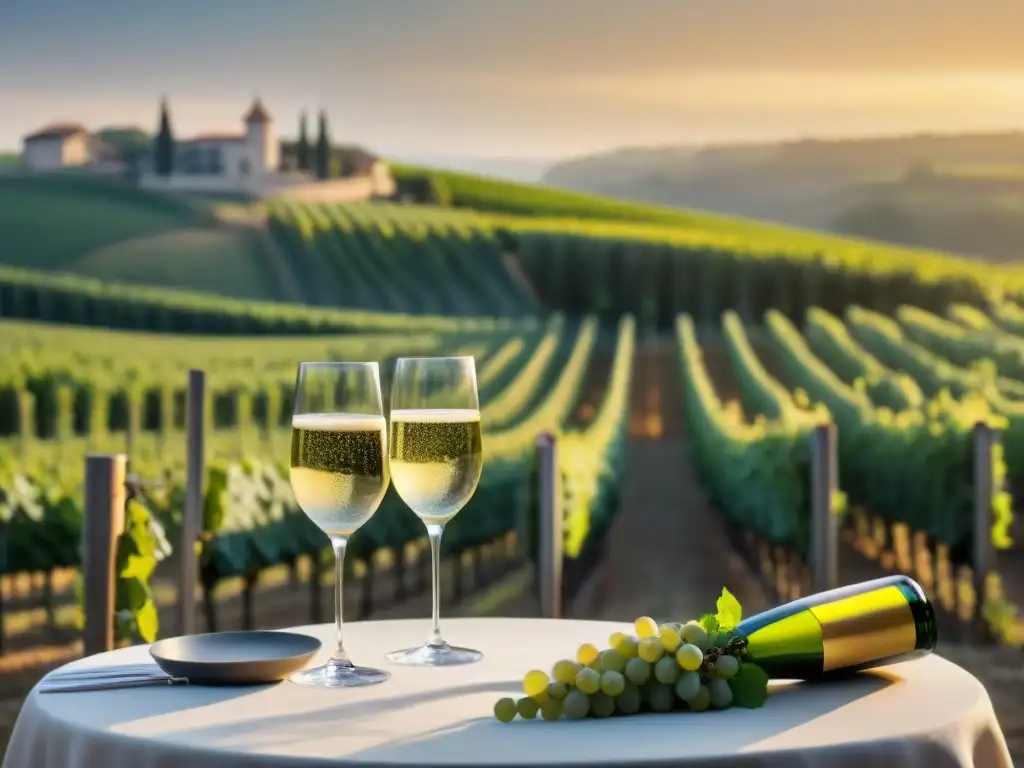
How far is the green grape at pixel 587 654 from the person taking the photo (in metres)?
1.45

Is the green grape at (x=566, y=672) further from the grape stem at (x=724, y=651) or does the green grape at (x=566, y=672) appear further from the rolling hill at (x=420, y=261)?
the rolling hill at (x=420, y=261)

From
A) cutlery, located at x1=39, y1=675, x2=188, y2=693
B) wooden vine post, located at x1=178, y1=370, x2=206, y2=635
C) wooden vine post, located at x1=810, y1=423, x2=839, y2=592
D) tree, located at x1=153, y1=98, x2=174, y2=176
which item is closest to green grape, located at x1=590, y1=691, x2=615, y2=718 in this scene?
cutlery, located at x1=39, y1=675, x2=188, y2=693

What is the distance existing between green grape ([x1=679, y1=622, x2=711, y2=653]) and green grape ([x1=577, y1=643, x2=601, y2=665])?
9 cm

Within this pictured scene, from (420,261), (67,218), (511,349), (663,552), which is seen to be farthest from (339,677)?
(420,261)

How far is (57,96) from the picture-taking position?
56.4 ft

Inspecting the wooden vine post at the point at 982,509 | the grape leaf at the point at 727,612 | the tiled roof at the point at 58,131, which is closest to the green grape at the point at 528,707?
the grape leaf at the point at 727,612

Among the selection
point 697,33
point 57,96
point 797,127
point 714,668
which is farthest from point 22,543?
point 797,127

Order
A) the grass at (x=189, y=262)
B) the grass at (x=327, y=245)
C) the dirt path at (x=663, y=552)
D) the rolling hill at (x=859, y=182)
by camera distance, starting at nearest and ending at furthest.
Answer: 1. the dirt path at (x=663, y=552)
2. the rolling hill at (x=859, y=182)
3. the grass at (x=189, y=262)
4. the grass at (x=327, y=245)

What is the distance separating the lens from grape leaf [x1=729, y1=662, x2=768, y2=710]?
1497mm

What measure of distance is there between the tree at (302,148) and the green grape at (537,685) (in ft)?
58.6

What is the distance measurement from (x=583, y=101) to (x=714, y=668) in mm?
17660

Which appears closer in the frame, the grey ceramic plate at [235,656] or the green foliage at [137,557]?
the grey ceramic plate at [235,656]

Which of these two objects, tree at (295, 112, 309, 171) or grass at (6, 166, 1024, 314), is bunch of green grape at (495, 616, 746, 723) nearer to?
tree at (295, 112, 309, 171)

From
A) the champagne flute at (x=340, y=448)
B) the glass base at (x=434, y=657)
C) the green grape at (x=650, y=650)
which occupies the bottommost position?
the glass base at (x=434, y=657)
